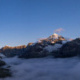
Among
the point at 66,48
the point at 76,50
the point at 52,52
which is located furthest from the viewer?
the point at 52,52

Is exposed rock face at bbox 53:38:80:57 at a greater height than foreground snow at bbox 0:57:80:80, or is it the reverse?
exposed rock face at bbox 53:38:80:57

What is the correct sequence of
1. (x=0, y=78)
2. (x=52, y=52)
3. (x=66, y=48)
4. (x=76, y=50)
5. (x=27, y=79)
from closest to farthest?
(x=0, y=78) → (x=27, y=79) → (x=76, y=50) → (x=66, y=48) → (x=52, y=52)

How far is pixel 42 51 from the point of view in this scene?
128 meters

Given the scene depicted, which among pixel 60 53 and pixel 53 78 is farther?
pixel 60 53

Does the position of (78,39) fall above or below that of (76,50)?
above

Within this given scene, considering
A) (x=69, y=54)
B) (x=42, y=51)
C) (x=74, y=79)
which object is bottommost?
(x=74, y=79)

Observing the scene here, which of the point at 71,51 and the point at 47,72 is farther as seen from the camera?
the point at 71,51

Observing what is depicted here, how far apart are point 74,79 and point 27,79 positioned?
40.4 feet

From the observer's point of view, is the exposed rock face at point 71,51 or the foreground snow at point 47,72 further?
the exposed rock face at point 71,51

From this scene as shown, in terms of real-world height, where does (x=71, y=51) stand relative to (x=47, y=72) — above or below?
above

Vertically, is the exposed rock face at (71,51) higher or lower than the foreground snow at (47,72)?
higher

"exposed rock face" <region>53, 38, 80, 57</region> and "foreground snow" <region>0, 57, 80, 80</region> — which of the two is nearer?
"foreground snow" <region>0, 57, 80, 80</region>

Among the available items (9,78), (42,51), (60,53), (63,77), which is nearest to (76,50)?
(60,53)

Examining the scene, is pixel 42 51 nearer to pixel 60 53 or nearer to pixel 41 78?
pixel 60 53
